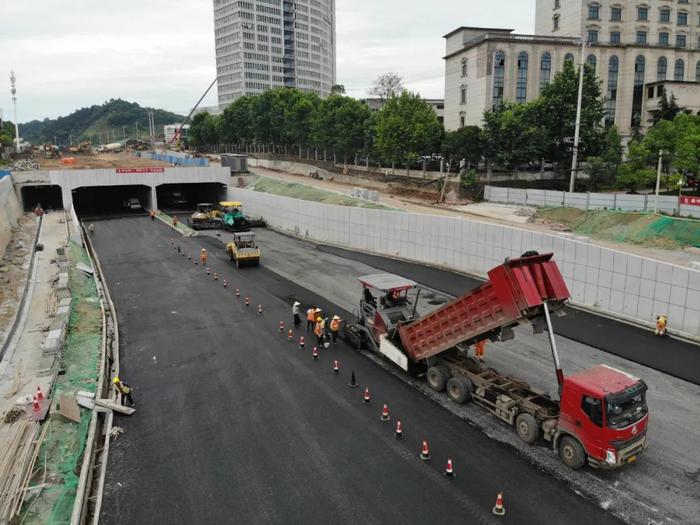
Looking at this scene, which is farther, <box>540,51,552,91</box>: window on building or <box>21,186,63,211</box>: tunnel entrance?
<box>540,51,552,91</box>: window on building

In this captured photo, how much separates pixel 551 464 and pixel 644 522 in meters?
2.39

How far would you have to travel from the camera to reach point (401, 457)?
13.3m

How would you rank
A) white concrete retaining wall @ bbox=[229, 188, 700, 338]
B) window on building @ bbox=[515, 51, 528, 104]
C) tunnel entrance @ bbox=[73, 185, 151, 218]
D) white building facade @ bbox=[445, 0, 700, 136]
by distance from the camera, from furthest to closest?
window on building @ bbox=[515, 51, 528, 104]
white building facade @ bbox=[445, 0, 700, 136]
tunnel entrance @ bbox=[73, 185, 151, 218]
white concrete retaining wall @ bbox=[229, 188, 700, 338]

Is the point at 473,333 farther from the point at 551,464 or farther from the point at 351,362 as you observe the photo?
the point at 351,362

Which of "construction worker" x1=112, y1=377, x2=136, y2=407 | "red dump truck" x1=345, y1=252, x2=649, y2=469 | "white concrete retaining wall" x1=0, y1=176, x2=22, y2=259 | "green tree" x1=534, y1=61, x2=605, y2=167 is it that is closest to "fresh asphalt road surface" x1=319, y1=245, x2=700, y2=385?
"red dump truck" x1=345, y1=252, x2=649, y2=469

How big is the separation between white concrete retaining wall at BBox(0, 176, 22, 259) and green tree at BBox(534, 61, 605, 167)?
169 ft

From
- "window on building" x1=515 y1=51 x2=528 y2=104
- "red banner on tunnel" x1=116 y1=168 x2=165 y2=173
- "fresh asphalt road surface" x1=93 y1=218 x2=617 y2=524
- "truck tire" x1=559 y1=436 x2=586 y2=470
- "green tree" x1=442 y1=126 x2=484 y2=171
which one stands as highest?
"window on building" x1=515 y1=51 x2=528 y2=104

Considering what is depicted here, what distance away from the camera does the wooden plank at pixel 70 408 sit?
14.8 m

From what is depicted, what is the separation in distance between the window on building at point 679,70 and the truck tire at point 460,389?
84.1 metres

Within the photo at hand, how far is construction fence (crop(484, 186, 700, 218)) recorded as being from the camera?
3825 cm

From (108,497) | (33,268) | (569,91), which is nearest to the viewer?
(108,497)

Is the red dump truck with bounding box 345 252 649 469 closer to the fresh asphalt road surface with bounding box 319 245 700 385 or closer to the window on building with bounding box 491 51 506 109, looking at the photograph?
the fresh asphalt road surface with bounding box 319 245 700 385

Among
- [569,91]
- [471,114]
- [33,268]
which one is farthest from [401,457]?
[471,114]

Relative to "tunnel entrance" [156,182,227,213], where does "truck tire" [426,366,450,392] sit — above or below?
below
